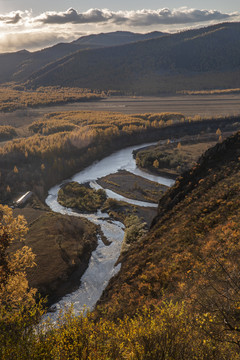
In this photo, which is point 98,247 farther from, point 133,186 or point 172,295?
point 133,186

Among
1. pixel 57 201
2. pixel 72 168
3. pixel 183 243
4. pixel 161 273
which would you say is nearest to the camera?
pixel 161 273

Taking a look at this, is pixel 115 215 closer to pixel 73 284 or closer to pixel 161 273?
pixel 73 284

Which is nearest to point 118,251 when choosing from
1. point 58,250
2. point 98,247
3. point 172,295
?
point 98,247

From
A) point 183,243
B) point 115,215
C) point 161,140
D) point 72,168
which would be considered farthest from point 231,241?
point 161,140

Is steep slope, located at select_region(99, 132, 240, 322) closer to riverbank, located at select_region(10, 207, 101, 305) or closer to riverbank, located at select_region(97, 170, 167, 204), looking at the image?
riverbank, located at select_region(10, 207, 101, 305)

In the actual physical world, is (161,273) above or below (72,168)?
above
